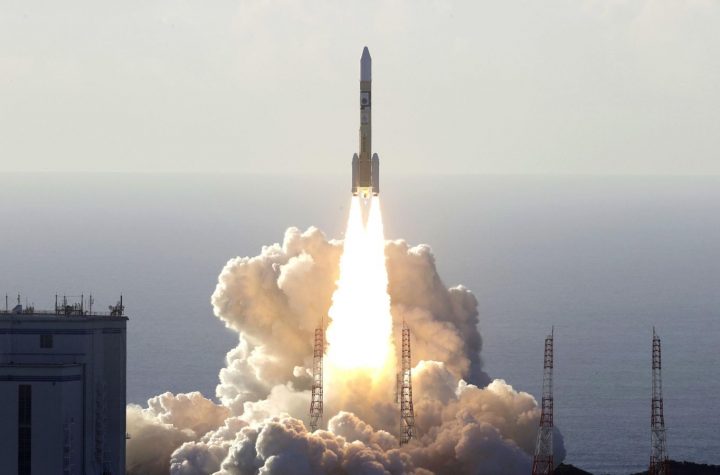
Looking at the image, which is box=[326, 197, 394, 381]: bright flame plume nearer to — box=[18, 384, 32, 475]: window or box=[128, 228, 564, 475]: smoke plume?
box=[128, 228, 564, 475]: smoke plume

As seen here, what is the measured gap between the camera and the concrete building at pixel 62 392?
134 metres

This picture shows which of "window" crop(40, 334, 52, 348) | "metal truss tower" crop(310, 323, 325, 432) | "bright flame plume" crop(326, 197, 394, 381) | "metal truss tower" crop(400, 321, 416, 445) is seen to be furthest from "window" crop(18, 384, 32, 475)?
"bright flame plume" crop(326, 197, 394, 381)

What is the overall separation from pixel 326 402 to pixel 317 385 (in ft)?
5.09

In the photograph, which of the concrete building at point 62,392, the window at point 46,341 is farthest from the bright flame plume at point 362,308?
the window at point 46,341

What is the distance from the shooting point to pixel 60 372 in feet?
442

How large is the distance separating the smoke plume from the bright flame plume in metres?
2.31

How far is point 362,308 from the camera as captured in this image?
155 metres

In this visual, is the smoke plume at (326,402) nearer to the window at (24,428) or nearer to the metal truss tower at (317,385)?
the metal truss tower at (317,385)

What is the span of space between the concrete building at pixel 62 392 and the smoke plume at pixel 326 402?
26.8 feet

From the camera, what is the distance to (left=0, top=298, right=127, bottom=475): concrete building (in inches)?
5290

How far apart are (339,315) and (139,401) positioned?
4496cm

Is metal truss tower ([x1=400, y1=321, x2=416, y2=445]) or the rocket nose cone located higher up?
the rocket nose cone

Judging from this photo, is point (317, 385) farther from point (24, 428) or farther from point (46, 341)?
point (24, 428)

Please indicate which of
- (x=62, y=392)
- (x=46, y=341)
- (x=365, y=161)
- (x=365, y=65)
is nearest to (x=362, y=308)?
(x=365, y=161)
